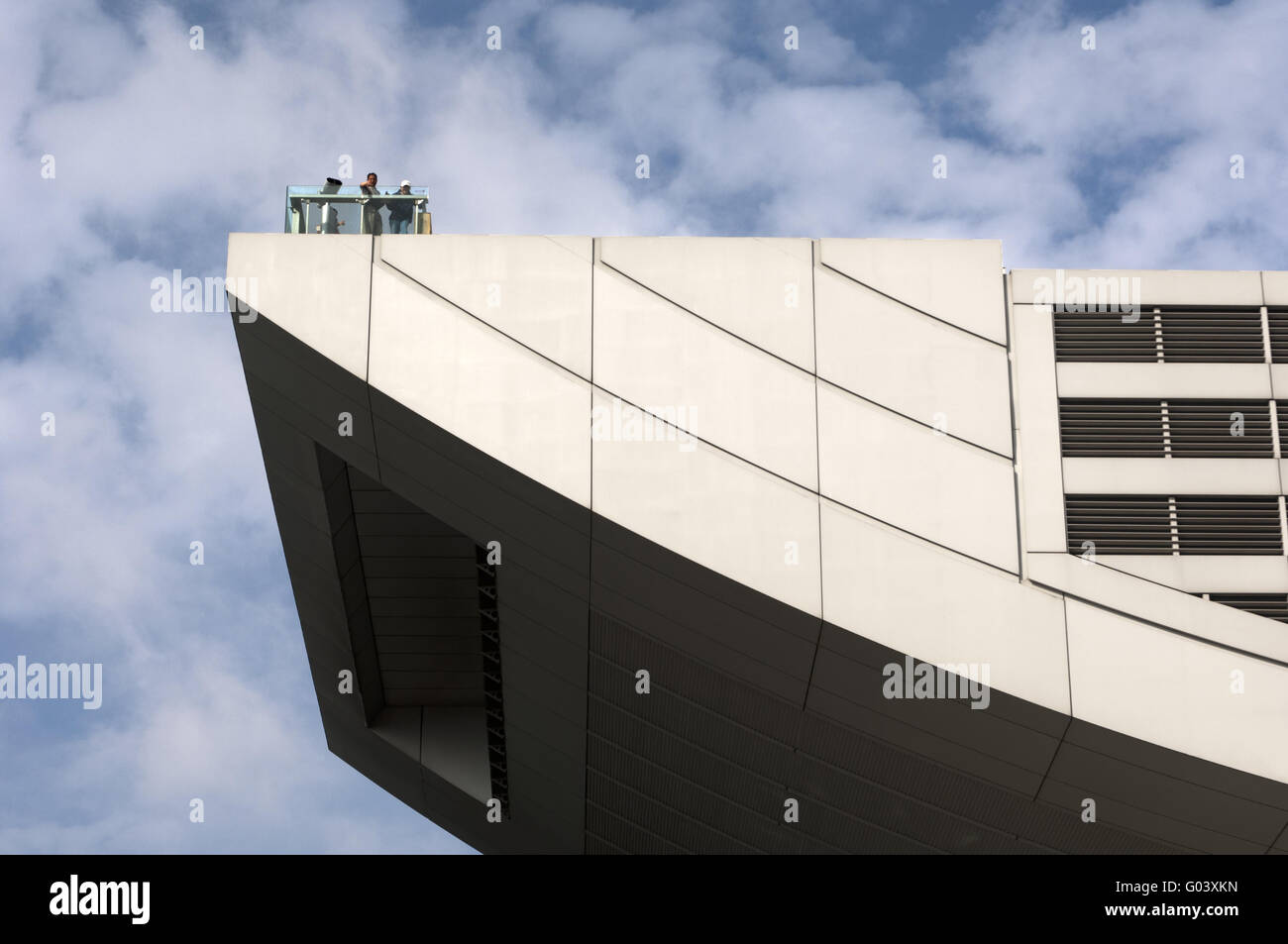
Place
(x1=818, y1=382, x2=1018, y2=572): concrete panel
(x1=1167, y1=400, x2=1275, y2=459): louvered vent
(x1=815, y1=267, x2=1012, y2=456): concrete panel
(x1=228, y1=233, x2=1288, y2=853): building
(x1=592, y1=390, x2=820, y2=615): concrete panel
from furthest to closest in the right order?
(x1=1167, y1=400, x2=1275, y2=459): louvered vent
(x1=815, y1=267, x2=1012, y2=456): concrete panel
(x1=818, y1=382, x2=1018, y2=572): concrete panel
(x1=228, y1=233, x2=1288, y2=853): building
(x1=592, y1=390, x2=820, y2=615): concrete panel

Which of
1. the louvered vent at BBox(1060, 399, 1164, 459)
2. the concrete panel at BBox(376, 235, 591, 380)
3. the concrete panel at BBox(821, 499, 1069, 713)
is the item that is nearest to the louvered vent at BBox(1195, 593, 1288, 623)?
the louvered vent at BBox(1060, 399, 1164, 459)

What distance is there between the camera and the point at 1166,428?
1834 cm

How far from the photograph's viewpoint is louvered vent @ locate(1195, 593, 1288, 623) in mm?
17547

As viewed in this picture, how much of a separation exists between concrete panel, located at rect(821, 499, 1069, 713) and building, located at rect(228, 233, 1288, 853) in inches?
1.4

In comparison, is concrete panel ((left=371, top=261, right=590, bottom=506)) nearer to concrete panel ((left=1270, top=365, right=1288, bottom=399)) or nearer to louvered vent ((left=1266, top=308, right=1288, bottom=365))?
concrete panel ((left=1270, top=365, right=1288, bottom=399))

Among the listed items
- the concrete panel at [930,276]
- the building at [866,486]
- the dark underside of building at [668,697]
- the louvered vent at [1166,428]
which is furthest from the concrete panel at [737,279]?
the louvered vent at [1166,428]

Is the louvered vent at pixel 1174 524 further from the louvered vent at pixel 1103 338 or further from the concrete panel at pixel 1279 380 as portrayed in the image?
the louvered vent at pixel 1103 338

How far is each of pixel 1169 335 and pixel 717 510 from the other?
648 cm

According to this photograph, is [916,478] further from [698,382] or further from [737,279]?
[737,279]

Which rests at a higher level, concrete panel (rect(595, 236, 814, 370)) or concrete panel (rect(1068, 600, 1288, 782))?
concrete panel (rect(595, 236, 814, 370))

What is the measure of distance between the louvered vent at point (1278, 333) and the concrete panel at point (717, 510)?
6442 millimetres

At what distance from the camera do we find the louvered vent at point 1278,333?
18.6 m
